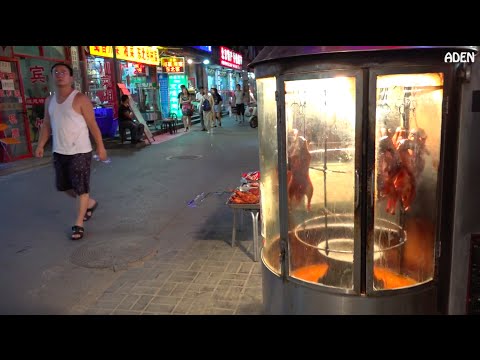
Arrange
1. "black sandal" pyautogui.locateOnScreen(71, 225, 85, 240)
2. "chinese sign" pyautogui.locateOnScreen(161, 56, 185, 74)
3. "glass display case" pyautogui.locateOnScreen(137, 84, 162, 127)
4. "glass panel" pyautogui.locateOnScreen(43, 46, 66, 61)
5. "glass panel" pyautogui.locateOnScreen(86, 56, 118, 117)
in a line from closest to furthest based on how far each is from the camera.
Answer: "black sandal" pyautogui.locateOnScreen(71, 225, 85, 240), "glass panel" pyautogui.locateOnScreen(43, 46, 66, 61), "glass panel" pyautogui.locateOnScreen(86, 56, 118, 117), "glass display case" pyautogui.locateOnScreen(137, 84, 162, 127), "chinese sign" pyautogui.locateOnScreen(161, 56, 185, 74)

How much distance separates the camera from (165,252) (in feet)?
17.1

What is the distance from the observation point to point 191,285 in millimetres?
4273

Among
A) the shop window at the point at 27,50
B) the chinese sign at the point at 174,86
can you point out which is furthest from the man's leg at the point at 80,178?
the chinese sign at the point at 174,86

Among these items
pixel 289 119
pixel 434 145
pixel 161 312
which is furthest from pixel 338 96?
pixel 161 312

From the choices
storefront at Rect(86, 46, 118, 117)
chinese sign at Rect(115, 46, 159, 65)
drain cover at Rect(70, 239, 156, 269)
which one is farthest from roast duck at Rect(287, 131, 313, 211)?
storefront at Rect(86, 46, 118, 117)

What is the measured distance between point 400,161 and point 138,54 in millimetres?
16107

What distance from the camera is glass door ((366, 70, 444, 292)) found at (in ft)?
9.61

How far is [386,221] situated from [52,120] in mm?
4444

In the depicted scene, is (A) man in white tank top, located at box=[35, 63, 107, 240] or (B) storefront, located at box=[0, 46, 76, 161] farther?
(B) storefront, located at box=[0, 46, 76, 161]

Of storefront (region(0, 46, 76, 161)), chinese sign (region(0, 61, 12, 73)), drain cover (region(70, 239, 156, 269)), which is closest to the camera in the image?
drain cover (region(70, 239, 156, 269))

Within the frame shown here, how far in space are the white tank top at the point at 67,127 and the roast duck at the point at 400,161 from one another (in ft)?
13.4

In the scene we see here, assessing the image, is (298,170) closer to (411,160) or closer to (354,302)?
(411,160)

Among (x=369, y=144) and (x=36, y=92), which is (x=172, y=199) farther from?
(x=36, y=92)

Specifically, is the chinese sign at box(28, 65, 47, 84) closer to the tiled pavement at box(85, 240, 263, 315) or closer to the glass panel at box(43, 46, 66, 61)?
the glass panel at box(43, 46, 66, 61)
